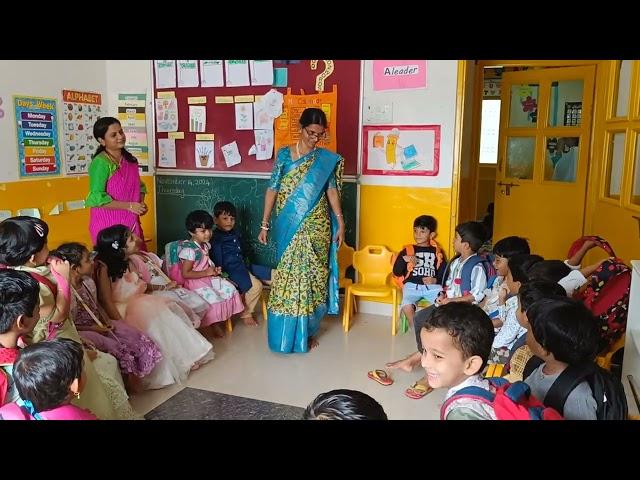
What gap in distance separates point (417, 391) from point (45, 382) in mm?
1920

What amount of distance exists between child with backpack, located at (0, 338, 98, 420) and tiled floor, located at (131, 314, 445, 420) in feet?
4.05

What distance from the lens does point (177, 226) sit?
15.8 feet

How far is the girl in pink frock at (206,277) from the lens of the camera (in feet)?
11.8

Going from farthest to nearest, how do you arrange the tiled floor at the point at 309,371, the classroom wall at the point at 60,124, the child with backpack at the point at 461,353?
the classroom wall at the point at 60,124 < the tiled floor at the point at 309,371 < the child with backpack at the point at 461,353

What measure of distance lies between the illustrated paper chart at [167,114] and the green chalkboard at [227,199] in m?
0.40

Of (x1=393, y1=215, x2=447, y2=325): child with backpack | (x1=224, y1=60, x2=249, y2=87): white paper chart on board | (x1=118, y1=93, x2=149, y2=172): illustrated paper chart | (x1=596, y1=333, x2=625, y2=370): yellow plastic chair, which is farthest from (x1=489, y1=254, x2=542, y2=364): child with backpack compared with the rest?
(x1=118, y1=93, x2=149, y2=172): illustrated paper chart

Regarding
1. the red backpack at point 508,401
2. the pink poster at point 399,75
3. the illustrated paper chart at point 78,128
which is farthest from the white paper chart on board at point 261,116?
the red backpack at point 508,401

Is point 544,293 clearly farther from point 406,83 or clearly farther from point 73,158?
point 73,158

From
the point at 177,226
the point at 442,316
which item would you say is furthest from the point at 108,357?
the point at 177,226

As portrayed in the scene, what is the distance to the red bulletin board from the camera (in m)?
4.07

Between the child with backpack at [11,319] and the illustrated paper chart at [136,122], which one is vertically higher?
the illustrated paper chart at [136,122]

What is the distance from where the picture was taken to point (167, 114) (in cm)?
466

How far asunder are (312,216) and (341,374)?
934 mm

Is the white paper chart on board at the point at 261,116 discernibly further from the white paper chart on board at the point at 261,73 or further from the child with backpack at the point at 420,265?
the child with backpack at the point at 420,265
